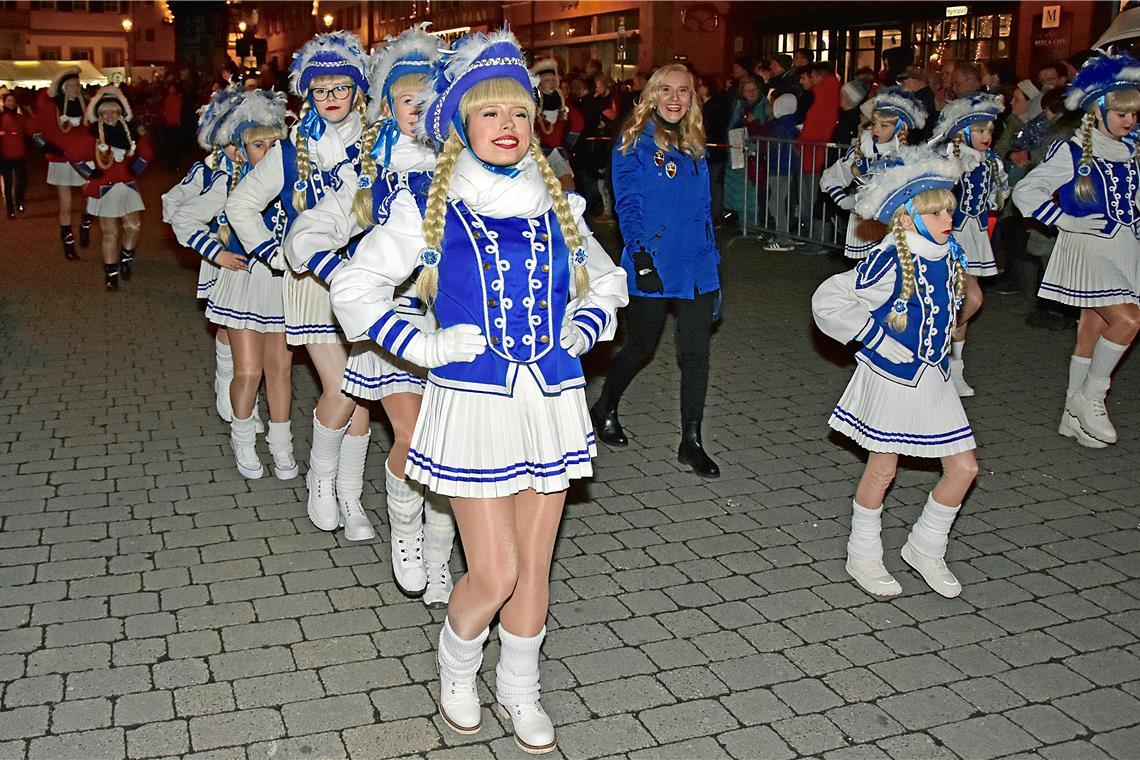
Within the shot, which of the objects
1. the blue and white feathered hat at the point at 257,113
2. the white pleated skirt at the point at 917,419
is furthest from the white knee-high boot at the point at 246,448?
the white pleated skirt at the point at 917,419

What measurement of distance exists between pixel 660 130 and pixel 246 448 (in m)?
2.91

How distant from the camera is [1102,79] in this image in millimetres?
6988

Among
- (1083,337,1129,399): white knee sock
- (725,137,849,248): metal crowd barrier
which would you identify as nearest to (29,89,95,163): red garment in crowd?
(725,137,849,248): metal crowd barrier

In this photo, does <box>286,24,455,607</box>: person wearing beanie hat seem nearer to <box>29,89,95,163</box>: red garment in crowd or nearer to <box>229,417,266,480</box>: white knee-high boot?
<box>229,417,266,480</box>: white knee-high boot

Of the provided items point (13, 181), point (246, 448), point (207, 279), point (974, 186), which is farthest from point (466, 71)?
point (13, 181)

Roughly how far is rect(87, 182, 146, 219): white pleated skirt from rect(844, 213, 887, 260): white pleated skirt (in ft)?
26.4

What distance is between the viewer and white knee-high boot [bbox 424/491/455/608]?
194 inches

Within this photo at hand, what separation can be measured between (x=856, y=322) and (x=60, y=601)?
3623 millimetres

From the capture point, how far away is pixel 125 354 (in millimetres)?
9906

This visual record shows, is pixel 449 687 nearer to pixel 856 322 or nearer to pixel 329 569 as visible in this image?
pixel 329 569

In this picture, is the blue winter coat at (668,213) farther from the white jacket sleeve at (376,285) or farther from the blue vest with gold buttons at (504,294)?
the white jacket sleeve at (376,285)

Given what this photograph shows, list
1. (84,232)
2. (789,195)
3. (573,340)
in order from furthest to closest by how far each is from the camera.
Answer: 1. (84,232)
2. (789,195)
3. (573,340)

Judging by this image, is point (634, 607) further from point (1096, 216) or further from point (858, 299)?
point (1096, 216)

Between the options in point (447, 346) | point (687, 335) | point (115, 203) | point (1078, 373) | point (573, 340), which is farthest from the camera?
point (115, 203)
